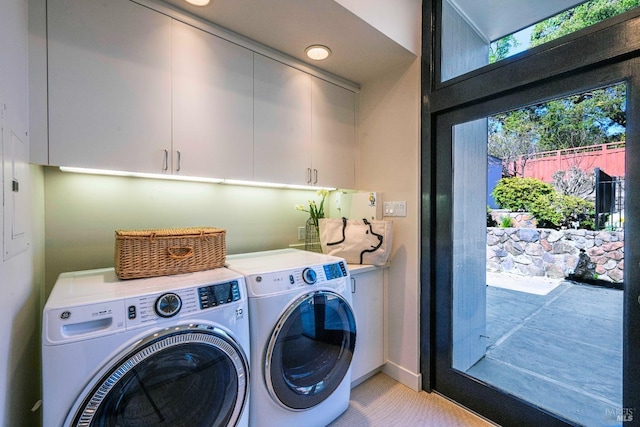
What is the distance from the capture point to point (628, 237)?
122 centimetres

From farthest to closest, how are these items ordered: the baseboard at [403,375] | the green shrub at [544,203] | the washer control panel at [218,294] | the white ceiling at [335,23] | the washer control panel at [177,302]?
the baseboard at [403,375] < the white ceiling at [335,23] < the green shrub at [544,203] < the washer control panel at [218,294] < the washer control panel at [177,302]

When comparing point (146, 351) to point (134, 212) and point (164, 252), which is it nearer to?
point (164, 252)

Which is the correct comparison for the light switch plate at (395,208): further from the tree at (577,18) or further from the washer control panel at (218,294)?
the washer control panel at (218,294)

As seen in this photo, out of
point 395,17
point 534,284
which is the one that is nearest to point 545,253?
point 534,284

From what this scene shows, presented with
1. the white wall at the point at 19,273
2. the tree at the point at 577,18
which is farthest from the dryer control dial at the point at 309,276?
the tree at the point at 577,18

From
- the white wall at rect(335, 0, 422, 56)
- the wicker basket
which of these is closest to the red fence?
the white wall at rect(335, 0, 422, 56)

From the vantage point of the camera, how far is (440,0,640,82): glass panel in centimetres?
135

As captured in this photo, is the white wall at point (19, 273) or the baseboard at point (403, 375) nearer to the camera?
the white wall at point (19, 273)

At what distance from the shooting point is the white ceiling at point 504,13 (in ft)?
4.91

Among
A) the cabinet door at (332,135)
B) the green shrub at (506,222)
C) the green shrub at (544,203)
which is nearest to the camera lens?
the green shrub at (544,203)

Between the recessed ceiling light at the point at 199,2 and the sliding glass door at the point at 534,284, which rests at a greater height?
the recessed ceiling light at the point at 199,2

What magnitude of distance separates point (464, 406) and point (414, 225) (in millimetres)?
1199

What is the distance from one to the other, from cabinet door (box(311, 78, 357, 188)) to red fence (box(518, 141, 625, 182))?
1218 mm

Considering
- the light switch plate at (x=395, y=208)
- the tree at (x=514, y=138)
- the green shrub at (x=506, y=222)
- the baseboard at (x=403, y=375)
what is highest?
the tree at (x=514, y=138)
